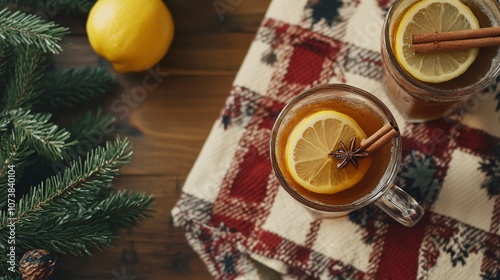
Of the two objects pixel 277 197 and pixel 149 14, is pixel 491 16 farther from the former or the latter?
pixel 149 14

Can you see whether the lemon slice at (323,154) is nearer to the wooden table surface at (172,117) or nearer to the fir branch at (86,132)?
the wooden table surface at (172,117)

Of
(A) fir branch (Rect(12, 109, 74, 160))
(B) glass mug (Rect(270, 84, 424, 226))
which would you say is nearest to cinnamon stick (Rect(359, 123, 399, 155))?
(B) glass mug (Rect(270, 84, 424, 226))

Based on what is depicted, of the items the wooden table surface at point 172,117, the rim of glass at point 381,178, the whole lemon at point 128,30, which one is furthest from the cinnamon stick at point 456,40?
the whole lemon at point 128,30

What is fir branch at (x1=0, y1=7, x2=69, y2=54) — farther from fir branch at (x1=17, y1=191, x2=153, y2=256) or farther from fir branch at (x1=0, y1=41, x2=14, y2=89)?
fir branch at (x1=17, y1=191, x2=153, y2=256)

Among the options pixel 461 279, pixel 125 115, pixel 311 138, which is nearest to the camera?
pixel 311 138

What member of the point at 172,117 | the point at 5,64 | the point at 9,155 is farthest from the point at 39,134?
the point at 172,117

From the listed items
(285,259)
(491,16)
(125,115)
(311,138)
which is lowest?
(285,259)

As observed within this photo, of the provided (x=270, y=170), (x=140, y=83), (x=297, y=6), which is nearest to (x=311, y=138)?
(x=270, y=170)
